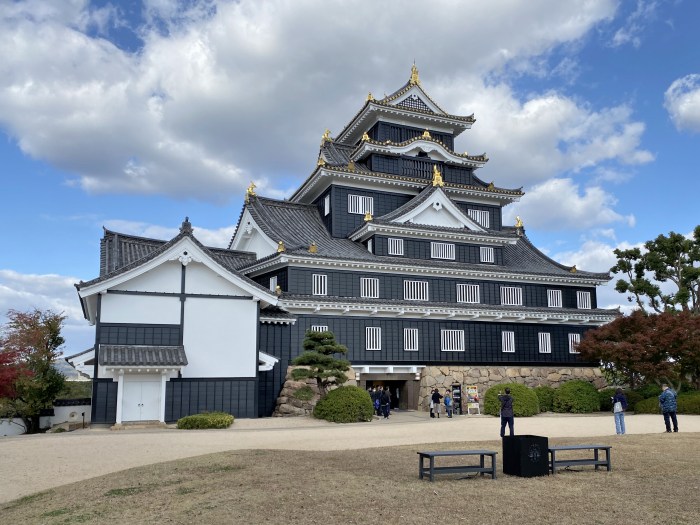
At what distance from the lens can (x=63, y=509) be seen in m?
11.5

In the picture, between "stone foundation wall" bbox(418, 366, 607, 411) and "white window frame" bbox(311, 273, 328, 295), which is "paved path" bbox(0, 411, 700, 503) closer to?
"stone foundation wall" bbox(418, 366, 607, 411)

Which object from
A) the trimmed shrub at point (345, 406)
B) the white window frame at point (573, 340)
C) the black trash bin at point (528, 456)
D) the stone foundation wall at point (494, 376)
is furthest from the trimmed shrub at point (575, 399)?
the black trash bin at point (528, 456)

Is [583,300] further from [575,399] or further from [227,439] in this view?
[227,439]

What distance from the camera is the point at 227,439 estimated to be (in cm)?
2144

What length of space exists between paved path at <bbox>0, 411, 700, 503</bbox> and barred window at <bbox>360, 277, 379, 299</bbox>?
8.55 m

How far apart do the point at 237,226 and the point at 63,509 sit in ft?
109

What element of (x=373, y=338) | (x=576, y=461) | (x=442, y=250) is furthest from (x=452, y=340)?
(x=576, y=461)

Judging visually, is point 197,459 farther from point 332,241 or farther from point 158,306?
point 332,241

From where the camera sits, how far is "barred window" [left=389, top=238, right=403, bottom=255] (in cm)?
3894

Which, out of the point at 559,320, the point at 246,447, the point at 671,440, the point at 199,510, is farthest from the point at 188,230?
the point at 559,320

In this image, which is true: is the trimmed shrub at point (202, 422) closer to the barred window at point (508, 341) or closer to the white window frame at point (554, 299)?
the barred window at point (508, 341)

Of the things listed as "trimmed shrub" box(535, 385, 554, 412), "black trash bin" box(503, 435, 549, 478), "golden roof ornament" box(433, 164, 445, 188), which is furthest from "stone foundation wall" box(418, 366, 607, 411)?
"black trash bin" box(503, 435, 549, 478)

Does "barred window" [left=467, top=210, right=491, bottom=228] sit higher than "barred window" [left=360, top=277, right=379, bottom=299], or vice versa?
"barred window" [left=467, top=210, right=491, bottom=228]

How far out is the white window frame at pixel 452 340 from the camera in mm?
37312
